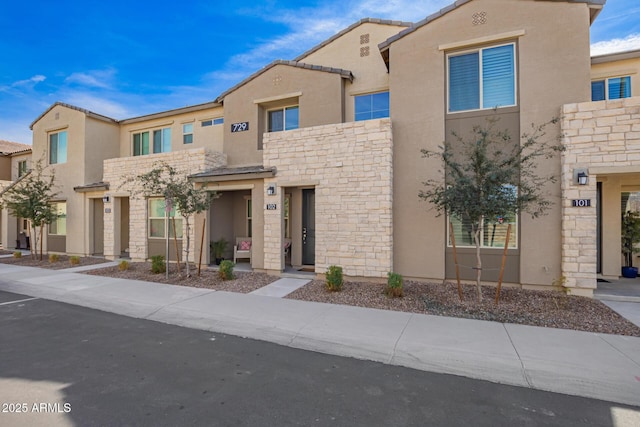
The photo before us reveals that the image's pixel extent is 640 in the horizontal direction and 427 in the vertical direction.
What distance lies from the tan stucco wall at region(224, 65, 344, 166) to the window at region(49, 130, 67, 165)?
9066 mm

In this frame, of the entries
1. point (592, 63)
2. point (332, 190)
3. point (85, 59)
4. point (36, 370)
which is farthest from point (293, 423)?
point (85, 59)

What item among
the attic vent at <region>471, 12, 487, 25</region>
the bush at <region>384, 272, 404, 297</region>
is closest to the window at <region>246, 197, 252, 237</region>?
the bush at <region>384, 272, 404, 297</region>

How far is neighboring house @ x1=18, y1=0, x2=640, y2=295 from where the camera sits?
7.44 metres

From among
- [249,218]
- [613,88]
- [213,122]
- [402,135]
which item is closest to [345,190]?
[402,135]

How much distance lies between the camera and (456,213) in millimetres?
6797

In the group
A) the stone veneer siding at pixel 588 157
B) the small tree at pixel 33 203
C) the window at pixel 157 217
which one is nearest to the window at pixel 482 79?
the stone veneer siding at pixel 588 157

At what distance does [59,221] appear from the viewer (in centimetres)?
1509

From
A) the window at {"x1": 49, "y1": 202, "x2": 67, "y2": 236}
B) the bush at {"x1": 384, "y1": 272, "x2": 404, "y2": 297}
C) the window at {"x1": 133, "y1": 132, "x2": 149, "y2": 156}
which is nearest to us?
the bush at {"x1": 384, "y1": 272, "x2": 404, "y2": 297}

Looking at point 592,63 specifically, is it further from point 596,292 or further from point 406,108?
point 596,292

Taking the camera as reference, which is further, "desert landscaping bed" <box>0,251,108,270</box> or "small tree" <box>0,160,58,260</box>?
"small tree" <box>0,160,58,260</box>

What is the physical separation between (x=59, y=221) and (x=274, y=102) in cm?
1251

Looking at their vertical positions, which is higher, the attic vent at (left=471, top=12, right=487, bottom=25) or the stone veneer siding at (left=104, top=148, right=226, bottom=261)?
the attic vent at (left=471, top=12, right=487, bottom=25)

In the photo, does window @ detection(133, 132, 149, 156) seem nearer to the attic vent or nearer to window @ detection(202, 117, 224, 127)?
window @ detection(202, 117, 224, 127)

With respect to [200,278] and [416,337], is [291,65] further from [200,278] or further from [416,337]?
[416,337]
